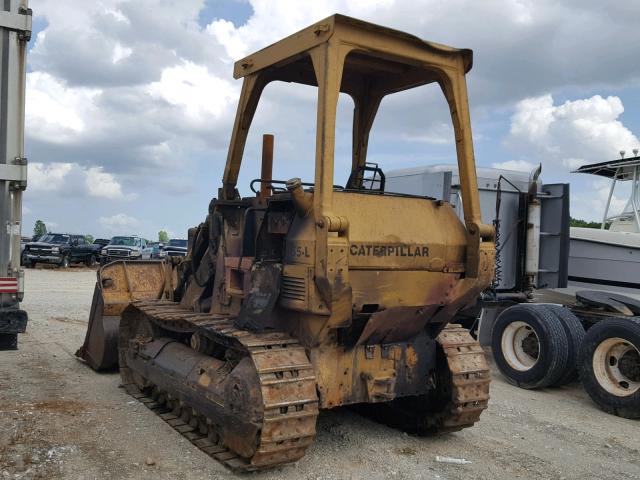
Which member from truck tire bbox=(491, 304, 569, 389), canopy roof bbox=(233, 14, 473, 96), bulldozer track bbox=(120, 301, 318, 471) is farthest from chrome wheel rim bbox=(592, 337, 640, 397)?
bulldozer track bbox=(120, 301, 318, 471)

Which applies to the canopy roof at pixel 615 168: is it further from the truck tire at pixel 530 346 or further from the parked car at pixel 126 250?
the parked car at pixel 126 250

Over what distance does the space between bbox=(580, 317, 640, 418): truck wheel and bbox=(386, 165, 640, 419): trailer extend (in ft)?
0.04

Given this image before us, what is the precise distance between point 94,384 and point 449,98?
193 inches

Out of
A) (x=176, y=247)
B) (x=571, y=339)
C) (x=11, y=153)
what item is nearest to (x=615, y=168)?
(x=571, y=339)

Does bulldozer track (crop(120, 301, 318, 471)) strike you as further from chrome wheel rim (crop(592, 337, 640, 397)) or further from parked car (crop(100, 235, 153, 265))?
parked car (crop(100, 235, 153, 265))

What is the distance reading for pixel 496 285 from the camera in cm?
1027

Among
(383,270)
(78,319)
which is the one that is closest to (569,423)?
(383,270)

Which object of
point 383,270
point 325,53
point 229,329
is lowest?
point 229,329

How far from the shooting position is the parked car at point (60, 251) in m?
29.0

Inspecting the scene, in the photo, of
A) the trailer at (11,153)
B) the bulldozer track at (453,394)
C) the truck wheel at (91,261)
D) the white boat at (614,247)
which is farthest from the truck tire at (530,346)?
the truck wheel at (91,261)

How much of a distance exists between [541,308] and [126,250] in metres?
25.6

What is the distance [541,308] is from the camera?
873 cm

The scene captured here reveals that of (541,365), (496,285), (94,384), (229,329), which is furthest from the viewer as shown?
(496,285)

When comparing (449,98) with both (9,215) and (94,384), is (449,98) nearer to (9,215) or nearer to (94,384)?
(9,215)
